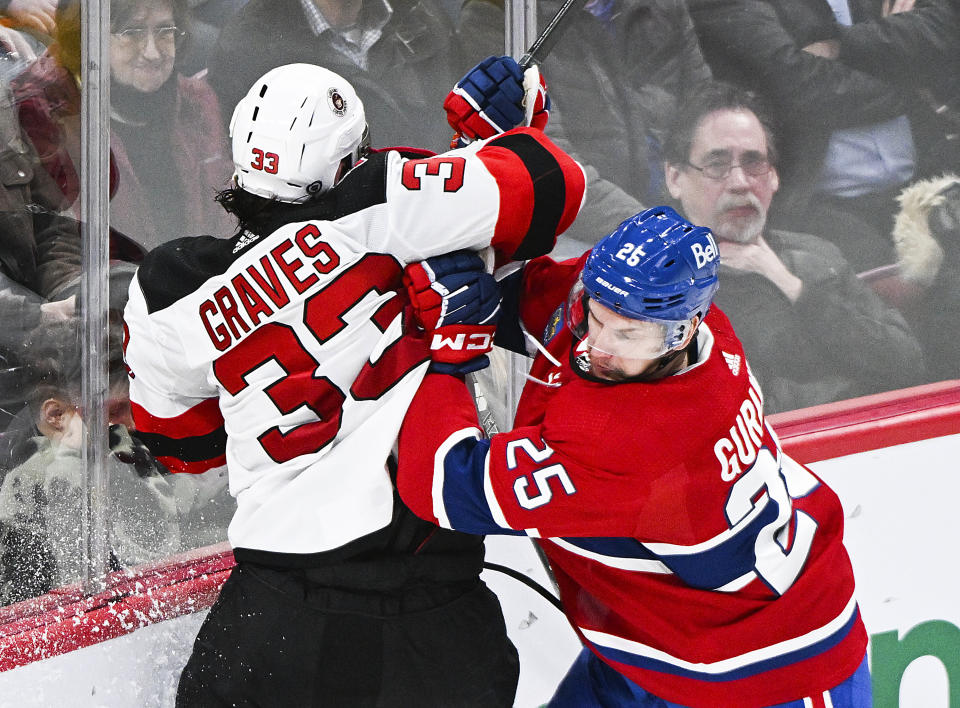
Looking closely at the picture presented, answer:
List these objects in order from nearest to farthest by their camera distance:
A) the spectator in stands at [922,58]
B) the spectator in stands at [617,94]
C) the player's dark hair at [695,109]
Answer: the spectator in stands at [617,94], the player's dark hair at [695,109], the spectator in stands at [922,58]

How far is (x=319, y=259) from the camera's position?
134 centimetres

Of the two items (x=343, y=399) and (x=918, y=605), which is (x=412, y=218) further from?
(x=918, y=605)

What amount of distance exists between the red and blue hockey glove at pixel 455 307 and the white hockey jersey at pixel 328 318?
0.08 feet

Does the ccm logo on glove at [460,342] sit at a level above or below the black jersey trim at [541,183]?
below

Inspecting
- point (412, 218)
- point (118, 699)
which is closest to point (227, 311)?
point (412, 218)

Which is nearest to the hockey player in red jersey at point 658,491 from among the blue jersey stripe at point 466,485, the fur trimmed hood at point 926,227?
the blue jersey stripe at point 466,485

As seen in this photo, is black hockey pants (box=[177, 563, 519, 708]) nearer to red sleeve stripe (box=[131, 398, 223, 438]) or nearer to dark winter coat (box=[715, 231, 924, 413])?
red sleeve stripe (box=[131, 398, 223, 438])

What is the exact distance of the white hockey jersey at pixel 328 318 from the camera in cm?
132

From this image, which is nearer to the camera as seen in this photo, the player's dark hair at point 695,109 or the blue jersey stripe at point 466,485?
the blue jersey stripe at point 466,485

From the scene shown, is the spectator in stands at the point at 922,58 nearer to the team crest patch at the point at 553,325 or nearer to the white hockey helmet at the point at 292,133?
the team crest patch at the point at 553,325

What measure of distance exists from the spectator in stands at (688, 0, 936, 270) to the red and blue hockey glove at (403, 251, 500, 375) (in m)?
1.75

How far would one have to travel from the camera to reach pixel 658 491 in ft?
4.24

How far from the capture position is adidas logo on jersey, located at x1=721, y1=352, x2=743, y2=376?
1.41 meters

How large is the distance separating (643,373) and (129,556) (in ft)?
3.72
